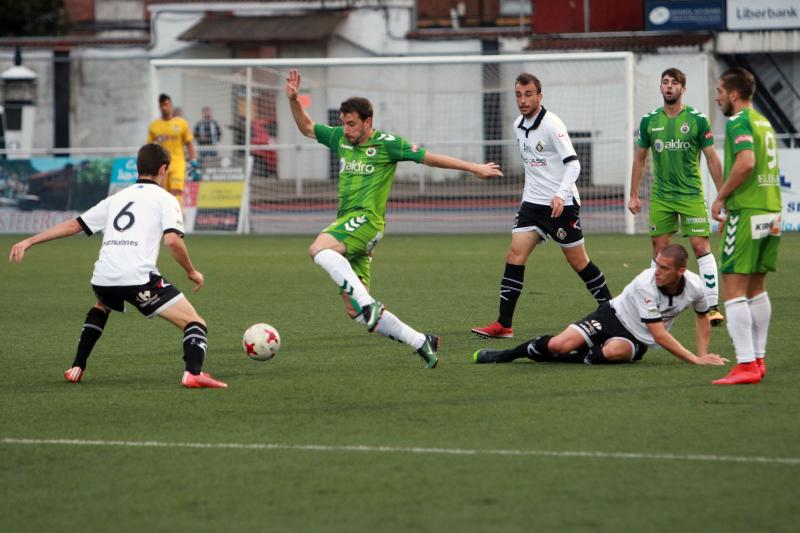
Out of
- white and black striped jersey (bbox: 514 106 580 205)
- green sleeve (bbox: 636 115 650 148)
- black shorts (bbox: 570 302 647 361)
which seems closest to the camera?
black shorts (bbox: 570 302 647 361)

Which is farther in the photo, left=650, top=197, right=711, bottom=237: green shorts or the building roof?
the building roof

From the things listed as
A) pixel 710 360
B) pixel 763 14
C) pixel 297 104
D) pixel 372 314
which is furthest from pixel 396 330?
pixel 763 14

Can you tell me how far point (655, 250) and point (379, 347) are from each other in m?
2.72

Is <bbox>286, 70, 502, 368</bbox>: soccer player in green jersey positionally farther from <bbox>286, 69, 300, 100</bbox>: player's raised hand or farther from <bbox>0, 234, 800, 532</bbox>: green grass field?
<bbox>0, 234, 800, 532</bbox>: green grass field

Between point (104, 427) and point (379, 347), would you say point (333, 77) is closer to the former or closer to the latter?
point (379, 347)

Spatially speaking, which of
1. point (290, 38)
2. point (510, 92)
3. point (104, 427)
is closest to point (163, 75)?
point (290, 38)

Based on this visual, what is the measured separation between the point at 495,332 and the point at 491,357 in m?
1.45

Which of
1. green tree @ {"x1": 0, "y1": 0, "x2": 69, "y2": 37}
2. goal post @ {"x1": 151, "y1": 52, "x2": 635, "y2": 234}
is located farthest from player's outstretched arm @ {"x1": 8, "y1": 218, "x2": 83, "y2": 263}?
green tree @ {"x1": 0, "y1": 0, "x2": 69, "y2": 37}

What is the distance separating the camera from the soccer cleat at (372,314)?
8.24 meters

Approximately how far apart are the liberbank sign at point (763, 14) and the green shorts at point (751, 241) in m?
23.0

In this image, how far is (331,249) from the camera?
8609 millimetres

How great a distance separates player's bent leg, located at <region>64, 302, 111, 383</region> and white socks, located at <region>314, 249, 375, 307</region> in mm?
1424

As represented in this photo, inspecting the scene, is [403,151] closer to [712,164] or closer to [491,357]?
[491,357]

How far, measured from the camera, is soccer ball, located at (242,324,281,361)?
8477 millimetres
